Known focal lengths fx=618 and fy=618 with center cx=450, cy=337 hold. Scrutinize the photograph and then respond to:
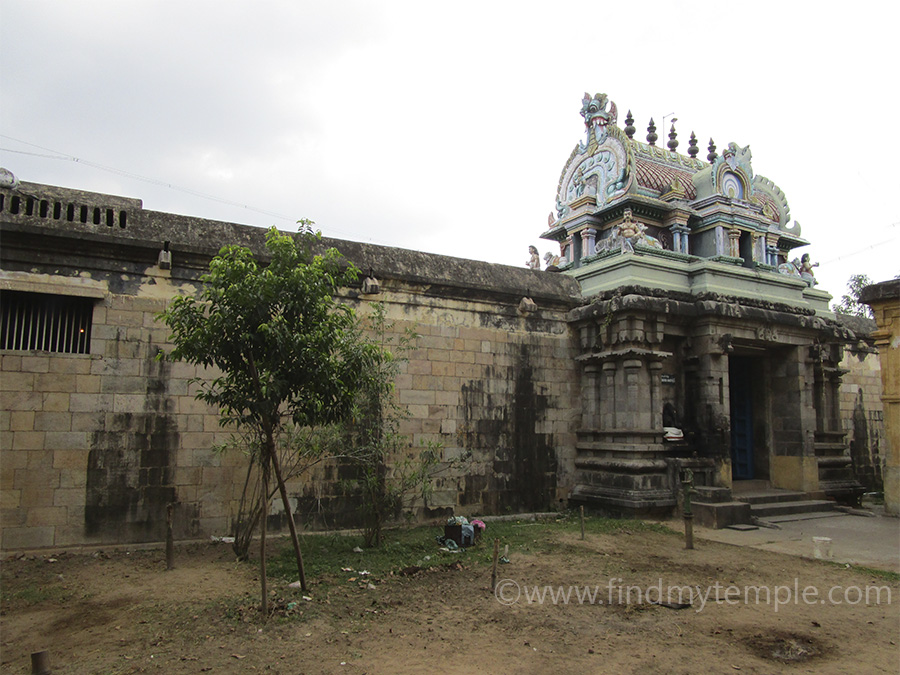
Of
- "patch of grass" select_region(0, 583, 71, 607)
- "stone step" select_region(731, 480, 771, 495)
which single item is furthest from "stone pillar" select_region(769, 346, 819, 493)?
"patch of grass" select_region(0, 583, 71, 607)

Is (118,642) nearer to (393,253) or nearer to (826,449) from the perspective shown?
(393,253)

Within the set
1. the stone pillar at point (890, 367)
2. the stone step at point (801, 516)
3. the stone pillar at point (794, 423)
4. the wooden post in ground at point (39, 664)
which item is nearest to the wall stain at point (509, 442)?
the stone step at point (801, 516)

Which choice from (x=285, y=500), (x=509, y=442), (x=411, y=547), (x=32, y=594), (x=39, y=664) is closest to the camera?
(x=39, y=664)

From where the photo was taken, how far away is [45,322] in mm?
7715

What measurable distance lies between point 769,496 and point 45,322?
1200cm

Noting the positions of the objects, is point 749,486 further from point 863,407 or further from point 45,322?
point 45,322

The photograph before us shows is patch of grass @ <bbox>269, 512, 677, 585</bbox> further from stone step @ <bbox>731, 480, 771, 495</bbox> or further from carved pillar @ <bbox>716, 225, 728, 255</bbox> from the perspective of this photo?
carved pillar @ <bbox>716, 225, 728, 255</bbox>

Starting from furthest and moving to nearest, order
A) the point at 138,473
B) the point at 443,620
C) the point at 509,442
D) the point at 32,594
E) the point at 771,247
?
the point at 771,247 < the point at 509,442 < the point at 138,473 < the point at 32,594 < the point at 443,620

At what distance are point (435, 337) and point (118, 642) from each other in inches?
248

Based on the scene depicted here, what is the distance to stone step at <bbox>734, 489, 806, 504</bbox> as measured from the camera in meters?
11.2

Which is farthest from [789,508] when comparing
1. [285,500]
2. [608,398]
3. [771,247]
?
[285,500]

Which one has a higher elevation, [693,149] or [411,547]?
[693,149]

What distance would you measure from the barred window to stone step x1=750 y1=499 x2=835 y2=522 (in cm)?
1069

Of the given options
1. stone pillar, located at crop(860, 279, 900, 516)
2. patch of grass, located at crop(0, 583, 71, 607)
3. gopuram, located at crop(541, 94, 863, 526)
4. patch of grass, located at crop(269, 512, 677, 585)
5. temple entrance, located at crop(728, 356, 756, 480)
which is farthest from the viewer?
temple entrance, located at crop(728, 356, 756, 480)
